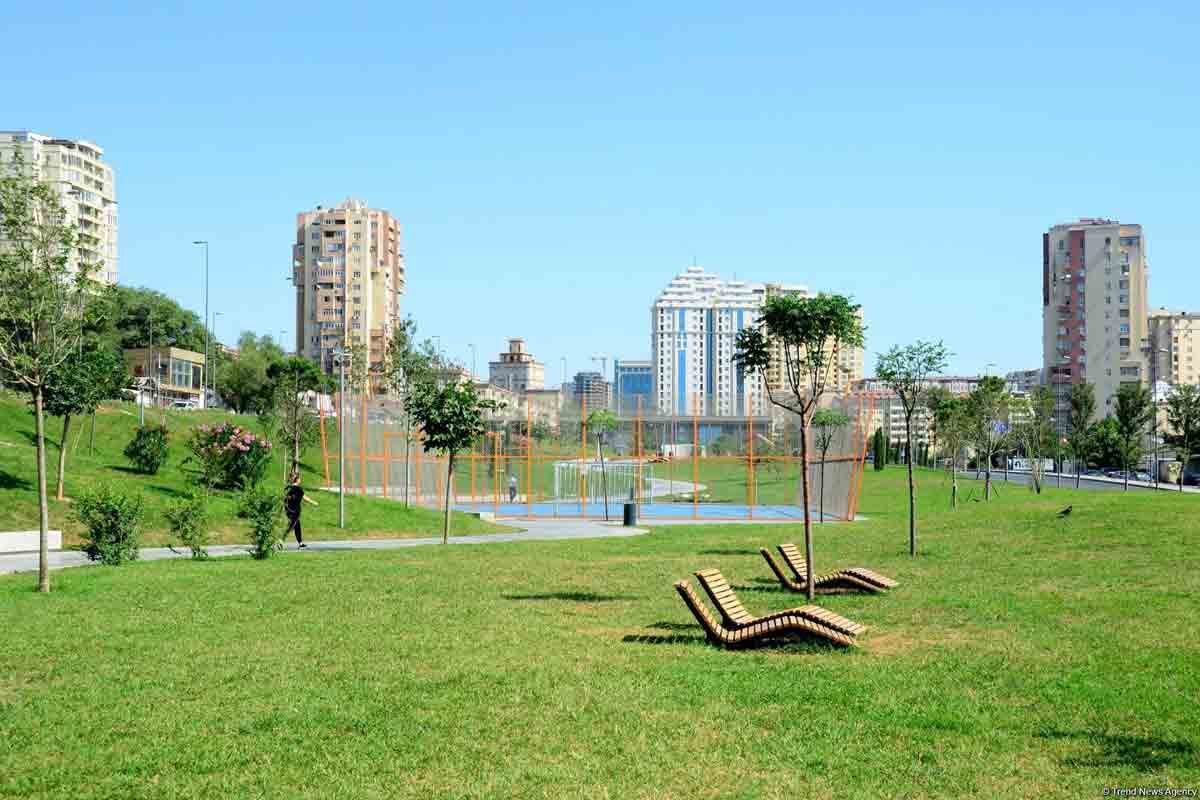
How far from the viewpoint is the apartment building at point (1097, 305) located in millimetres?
123812

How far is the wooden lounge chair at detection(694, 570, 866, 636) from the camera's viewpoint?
10797 millimetres

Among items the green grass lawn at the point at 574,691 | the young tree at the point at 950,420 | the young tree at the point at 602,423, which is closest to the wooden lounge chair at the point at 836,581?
the green grass lawn at the point at 574,691

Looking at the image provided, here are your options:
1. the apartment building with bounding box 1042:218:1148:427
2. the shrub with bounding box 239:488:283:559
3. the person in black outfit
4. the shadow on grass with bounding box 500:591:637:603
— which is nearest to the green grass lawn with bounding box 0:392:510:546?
the person in black outfit

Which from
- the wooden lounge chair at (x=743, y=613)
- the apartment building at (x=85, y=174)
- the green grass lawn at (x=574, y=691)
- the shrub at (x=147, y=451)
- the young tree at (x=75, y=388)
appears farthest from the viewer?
the apartment building at (x=85, y=174)

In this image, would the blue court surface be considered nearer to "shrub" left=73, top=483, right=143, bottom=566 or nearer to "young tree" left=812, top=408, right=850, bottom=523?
"young tree" left=812, top=408, right=850, bottom=523

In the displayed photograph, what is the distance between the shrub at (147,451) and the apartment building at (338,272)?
116 m

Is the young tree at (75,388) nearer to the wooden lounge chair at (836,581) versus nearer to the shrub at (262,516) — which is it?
the shrub at (262,516)

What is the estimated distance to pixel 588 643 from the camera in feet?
36.5

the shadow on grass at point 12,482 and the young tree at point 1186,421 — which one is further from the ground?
the young tree at point 1186,421

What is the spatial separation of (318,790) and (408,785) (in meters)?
0.49

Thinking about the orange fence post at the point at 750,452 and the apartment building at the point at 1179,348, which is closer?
the orange fence post at the point at 750,452

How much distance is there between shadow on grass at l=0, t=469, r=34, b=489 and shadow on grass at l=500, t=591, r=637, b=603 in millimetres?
16022

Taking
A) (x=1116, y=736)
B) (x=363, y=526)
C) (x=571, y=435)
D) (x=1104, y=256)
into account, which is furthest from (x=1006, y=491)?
A: (x=1104, y=256)

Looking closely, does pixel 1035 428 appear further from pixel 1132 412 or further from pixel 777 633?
pixel 777 633
